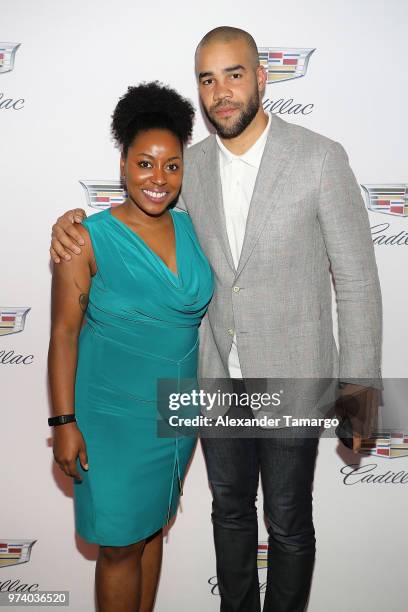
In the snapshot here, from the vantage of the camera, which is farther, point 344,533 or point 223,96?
point 344,533

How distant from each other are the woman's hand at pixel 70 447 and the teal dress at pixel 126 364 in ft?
0.11

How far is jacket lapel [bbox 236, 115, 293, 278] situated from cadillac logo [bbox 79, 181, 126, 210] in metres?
0.70

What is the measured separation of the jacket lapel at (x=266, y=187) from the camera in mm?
1931

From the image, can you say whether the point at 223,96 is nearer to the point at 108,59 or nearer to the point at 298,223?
the point at 298,223

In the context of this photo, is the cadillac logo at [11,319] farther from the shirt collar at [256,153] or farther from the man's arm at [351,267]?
the man's arm at [351,267]

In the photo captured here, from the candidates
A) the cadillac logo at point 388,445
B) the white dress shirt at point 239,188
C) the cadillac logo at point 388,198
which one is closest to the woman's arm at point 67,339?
the white dress shirt at point 239,188

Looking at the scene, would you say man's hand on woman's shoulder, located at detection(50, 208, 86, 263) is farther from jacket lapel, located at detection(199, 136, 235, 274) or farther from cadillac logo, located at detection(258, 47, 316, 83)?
cadillac logo, located at detection(258, 47, 316, 83)

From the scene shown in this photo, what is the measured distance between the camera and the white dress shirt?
79.6 inches

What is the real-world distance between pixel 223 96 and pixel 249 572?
5.14ft

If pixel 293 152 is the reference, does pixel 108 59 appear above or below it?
above

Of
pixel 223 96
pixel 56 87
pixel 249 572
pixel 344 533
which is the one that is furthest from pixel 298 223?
pixel 344 533

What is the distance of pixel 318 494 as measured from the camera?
2635 mm

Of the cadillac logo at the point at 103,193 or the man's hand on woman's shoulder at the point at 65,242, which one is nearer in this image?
the man's hand on woman's shoulder at the point at 65,242

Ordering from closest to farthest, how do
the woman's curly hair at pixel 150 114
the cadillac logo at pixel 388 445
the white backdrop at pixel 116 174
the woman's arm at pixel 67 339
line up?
the woman's arm at pixel 67 339 → the woman's curly hair at pixel 150 114 → the white backdrop at pixel 116 174 → the cadillac logo at pixel 388 445
